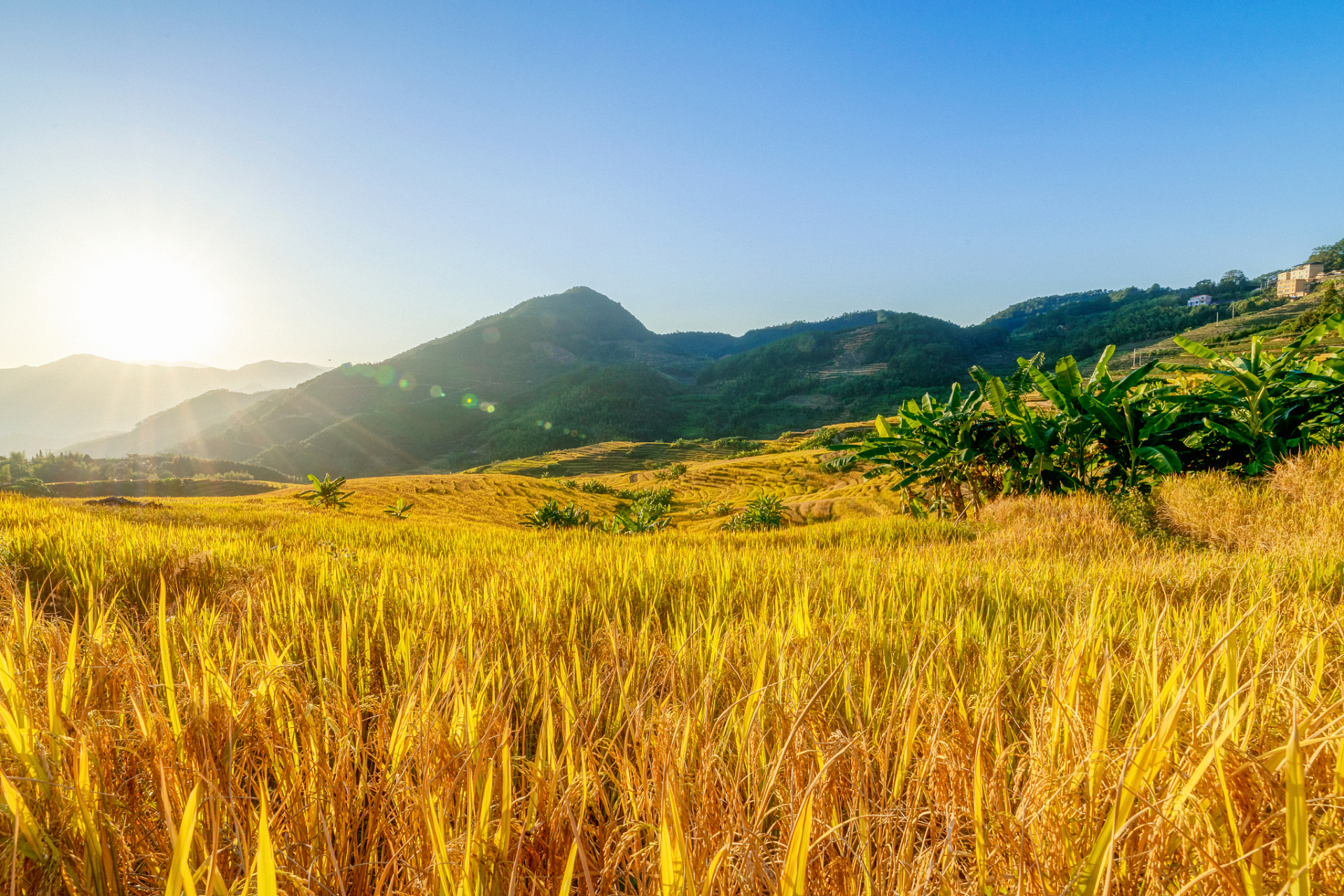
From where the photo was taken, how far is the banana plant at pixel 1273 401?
3594mm

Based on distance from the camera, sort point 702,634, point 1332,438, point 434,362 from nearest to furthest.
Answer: point 702,634
point 1332,438
point 434,362

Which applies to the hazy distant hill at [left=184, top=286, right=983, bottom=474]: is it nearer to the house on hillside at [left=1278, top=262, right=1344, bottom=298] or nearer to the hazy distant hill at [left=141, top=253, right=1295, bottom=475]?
the hazy distant hill at [left=141, top=253, right=1295, bottom=475]

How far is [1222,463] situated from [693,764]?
16.8ft

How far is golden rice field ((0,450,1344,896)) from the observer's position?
1.92 feet

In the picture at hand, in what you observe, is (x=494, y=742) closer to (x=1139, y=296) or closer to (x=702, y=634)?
(x=702, y=634)

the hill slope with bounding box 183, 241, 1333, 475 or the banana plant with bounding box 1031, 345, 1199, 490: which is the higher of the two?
the hill slope with bounding box 183, 241, 1333, 475

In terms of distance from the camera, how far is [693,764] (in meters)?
0.81

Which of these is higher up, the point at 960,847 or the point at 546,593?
the point at 546,593

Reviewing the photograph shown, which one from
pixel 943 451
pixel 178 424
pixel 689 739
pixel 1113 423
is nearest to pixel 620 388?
pixel 943 451

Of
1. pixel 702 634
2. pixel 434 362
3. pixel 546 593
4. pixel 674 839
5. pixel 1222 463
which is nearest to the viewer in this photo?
pixel 674 839

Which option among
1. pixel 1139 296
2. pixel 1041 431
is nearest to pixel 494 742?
pixel 1041 431

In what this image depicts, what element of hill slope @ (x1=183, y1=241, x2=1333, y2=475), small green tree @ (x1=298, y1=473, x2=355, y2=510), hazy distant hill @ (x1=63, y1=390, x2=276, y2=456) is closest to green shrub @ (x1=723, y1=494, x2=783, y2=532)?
small green tree @ (x1=298, y1=473, x2=355, y2=510)

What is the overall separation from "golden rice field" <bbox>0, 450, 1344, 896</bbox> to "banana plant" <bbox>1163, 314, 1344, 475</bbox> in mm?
2419

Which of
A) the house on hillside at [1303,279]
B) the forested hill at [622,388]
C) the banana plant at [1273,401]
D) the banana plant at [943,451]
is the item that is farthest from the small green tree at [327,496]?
the house on hillside at [1303,279]
